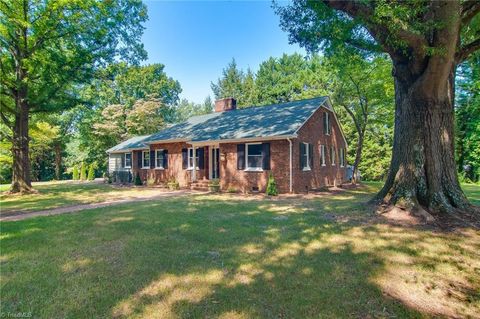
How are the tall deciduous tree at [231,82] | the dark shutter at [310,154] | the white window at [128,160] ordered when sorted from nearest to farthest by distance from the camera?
the dark shutter at [310,154], the white window at [128,160], the tall deciduous tree at [231,82]

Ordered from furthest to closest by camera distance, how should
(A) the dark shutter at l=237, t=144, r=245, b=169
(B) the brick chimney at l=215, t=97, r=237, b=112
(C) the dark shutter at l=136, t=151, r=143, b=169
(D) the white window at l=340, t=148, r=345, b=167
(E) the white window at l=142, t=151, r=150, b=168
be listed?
1. (C) the dark shutter at l=136, t=151, r=143, b=169
2. (B) the brick chimney at l=215, t=97, r=237, b=112
3. (E) the white window at l=142, t=151, r=150, b=168
4. (D) the white window at l=340, t=148, r=345, b=167
5. (A) the dark shutter at l=237, t=144, r=245, b=169

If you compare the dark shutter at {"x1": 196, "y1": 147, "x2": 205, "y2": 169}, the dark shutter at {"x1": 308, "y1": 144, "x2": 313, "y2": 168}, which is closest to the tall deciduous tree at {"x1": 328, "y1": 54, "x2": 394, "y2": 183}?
the dark shutter at {"x1": 308, "y1": 144, "x2": 313, "y2": 168}

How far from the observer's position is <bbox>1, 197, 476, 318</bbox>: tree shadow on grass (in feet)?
10.3

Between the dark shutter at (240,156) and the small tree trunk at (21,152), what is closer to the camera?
the dark shutter at (240,156)

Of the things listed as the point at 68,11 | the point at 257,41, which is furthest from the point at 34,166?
the point at 257,41

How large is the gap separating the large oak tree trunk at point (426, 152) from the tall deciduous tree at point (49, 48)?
1524 cm

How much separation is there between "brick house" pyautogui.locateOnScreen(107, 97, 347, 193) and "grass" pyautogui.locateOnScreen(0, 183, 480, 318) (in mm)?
6592

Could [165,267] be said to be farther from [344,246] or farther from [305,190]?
[305,190]

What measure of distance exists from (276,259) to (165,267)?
5.82 ft

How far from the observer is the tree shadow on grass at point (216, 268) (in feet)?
10.3

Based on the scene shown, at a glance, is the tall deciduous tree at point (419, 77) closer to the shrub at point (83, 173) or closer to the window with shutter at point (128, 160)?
the window with shutter at point (128, 160)

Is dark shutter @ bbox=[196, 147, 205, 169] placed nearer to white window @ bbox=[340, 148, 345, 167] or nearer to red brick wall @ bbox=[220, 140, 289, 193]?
red brick wall @ bbox=[220, 140, 289, 193]

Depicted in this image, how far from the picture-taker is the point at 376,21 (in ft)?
20.2

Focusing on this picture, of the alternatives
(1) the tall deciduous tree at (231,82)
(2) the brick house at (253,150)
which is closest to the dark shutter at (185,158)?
(2) the brick house at (253,150)
